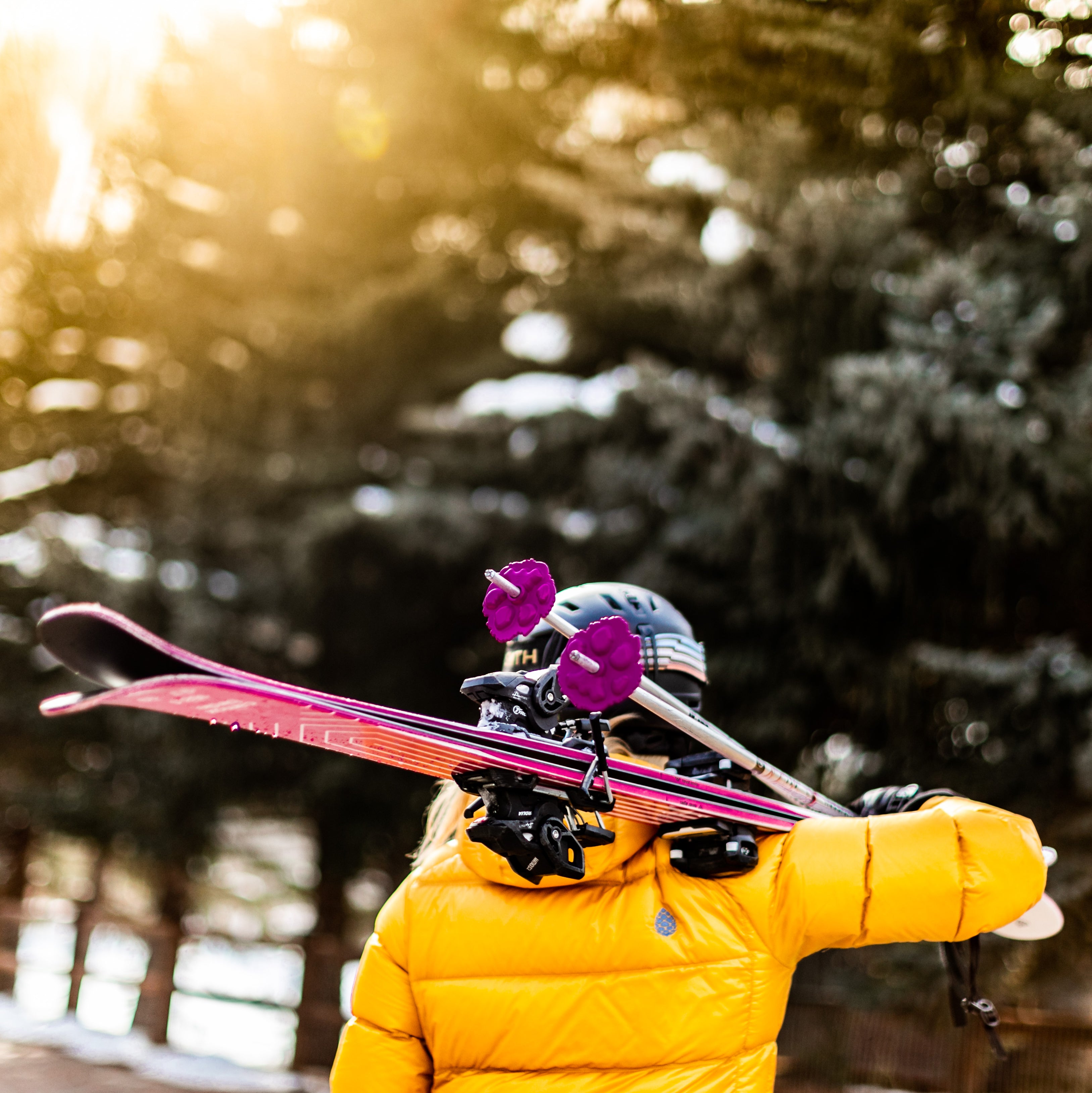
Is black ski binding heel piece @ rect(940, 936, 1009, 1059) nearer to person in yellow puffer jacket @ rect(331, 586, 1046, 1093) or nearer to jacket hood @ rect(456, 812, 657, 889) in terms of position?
person in yellow puffer jacket @ rect(331, 586, 1046, 1093)

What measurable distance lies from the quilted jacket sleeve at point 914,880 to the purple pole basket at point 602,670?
24.6 inches

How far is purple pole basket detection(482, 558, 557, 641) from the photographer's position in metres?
1.44

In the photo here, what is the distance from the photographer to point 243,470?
6980 mm

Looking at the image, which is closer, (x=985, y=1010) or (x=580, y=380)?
(x=985, y=1010)

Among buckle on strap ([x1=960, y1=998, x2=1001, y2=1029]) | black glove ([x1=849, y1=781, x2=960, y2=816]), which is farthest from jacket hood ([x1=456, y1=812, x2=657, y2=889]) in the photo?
buckle on strap ([x1=960, y1=998, x2=1001, y2=1029])

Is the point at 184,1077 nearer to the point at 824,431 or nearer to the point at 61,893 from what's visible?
the point at 824,431

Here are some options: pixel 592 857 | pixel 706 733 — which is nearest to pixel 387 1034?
pixel 592 857

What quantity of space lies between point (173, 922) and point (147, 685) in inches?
302

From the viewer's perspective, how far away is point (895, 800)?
1916 millimetres

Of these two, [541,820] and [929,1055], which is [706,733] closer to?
[541,820]

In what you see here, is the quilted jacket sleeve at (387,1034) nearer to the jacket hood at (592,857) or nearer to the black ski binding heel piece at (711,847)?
the jacket hood at (592,857)

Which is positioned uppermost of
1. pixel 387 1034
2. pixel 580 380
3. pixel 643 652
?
pixel 580 380

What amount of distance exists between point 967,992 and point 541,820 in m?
1.06

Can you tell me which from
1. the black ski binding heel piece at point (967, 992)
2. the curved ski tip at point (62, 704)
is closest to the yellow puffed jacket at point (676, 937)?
the black ski binding heel piece at point (967, 992)
